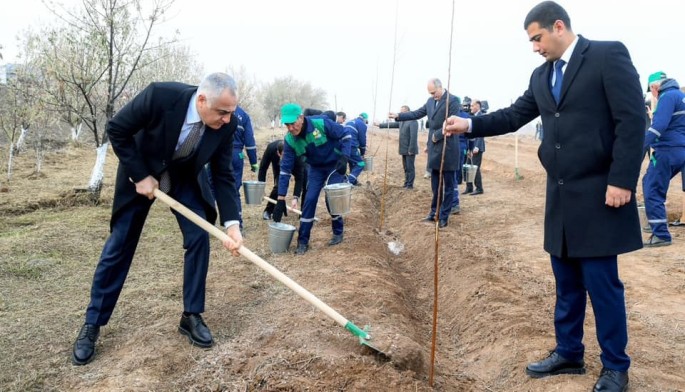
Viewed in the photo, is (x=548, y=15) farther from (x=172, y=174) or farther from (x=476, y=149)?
(x=476, y=149)

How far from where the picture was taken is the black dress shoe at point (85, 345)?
3543 mm

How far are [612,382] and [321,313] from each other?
2235 millimetres

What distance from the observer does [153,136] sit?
143 inches

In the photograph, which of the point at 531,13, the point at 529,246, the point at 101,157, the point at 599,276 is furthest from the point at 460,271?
the point at 101,157

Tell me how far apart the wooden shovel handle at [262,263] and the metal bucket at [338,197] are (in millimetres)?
3027

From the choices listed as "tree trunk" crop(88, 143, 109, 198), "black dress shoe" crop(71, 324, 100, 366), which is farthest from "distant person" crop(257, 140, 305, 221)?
"black dress shoe" crop(71, 324, 100, 366)

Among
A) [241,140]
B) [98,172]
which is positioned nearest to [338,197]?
[241,140]

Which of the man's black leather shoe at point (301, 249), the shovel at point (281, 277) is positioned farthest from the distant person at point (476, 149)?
the shovel at point (281, 277)

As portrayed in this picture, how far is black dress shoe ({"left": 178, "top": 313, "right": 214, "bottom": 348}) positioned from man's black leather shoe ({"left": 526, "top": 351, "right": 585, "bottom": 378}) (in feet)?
7.54

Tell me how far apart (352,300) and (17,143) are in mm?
14325

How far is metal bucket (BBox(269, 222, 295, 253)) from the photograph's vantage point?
21.8 feet

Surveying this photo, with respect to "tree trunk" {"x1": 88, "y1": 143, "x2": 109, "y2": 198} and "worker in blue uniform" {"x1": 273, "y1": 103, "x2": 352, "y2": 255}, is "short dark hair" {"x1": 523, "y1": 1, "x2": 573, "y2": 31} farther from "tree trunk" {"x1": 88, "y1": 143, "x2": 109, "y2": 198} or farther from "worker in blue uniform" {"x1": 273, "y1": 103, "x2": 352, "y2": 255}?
"tree trunk" {"x1": 88, "y1": 143, "x2": 109, "y2": 198}

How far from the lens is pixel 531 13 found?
3020 mm

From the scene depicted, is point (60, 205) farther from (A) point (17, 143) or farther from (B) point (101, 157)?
(A) point (17, 143)
